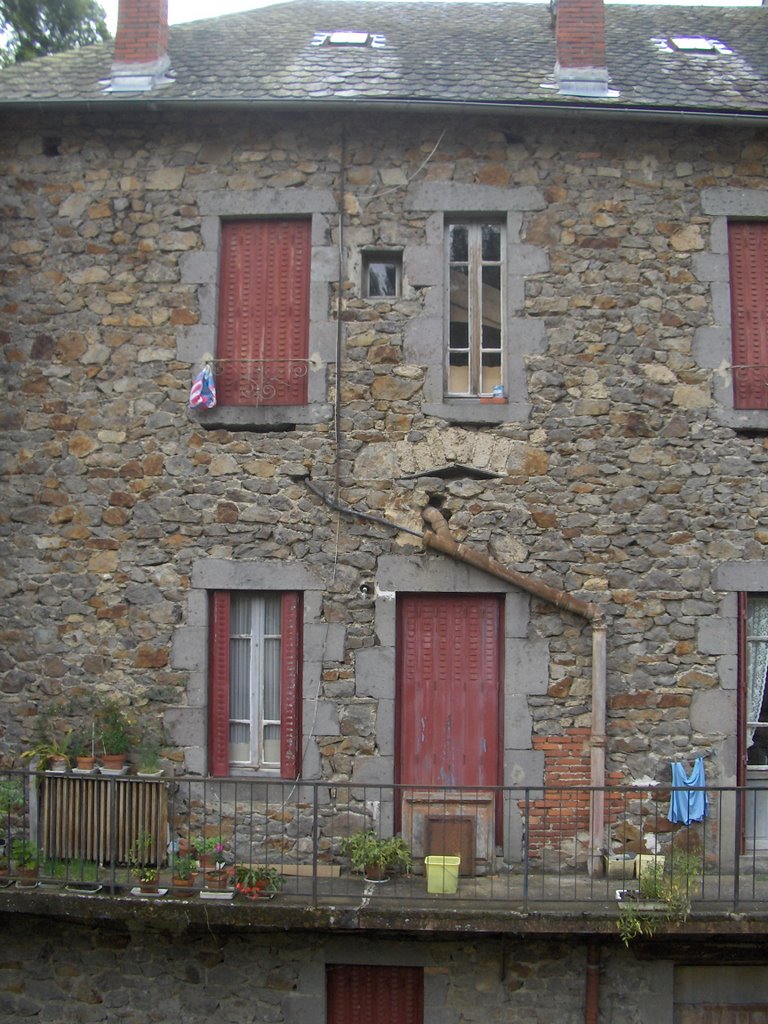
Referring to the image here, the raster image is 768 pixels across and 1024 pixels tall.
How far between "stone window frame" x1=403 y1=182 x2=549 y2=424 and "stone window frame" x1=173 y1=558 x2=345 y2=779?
6.20 feet

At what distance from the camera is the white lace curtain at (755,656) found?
8.80 m

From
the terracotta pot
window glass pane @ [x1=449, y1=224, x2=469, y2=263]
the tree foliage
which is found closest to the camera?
the terracotta pot

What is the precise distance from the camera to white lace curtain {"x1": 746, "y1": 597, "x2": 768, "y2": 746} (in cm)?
880

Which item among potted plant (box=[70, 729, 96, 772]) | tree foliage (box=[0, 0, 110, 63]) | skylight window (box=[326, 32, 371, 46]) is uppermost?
tree foliage (box=[0, 0, 110, 63])

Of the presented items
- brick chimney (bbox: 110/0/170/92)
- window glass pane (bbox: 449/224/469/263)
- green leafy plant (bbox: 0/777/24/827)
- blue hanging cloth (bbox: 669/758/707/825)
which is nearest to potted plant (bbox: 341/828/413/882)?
blue hanging cloth (bbox: 669/758/707/825)

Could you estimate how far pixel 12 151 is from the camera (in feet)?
30.6

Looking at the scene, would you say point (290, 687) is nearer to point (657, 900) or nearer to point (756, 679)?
point (657, 900)

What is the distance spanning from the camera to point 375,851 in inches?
323

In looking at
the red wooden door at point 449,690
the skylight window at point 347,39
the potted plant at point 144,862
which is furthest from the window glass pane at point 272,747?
the skylight window at point 347,39

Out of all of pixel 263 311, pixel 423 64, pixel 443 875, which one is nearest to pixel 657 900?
pixel 443 875

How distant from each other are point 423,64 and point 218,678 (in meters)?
5.98

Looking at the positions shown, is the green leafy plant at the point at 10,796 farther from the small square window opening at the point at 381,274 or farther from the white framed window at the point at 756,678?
the white framed window at the point at 756,678

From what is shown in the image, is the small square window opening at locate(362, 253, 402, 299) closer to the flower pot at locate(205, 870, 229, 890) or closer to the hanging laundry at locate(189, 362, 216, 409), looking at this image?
the hanging laundry at locate(189, 362, 216, 409)

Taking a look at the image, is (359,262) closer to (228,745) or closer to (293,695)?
(293,695)
